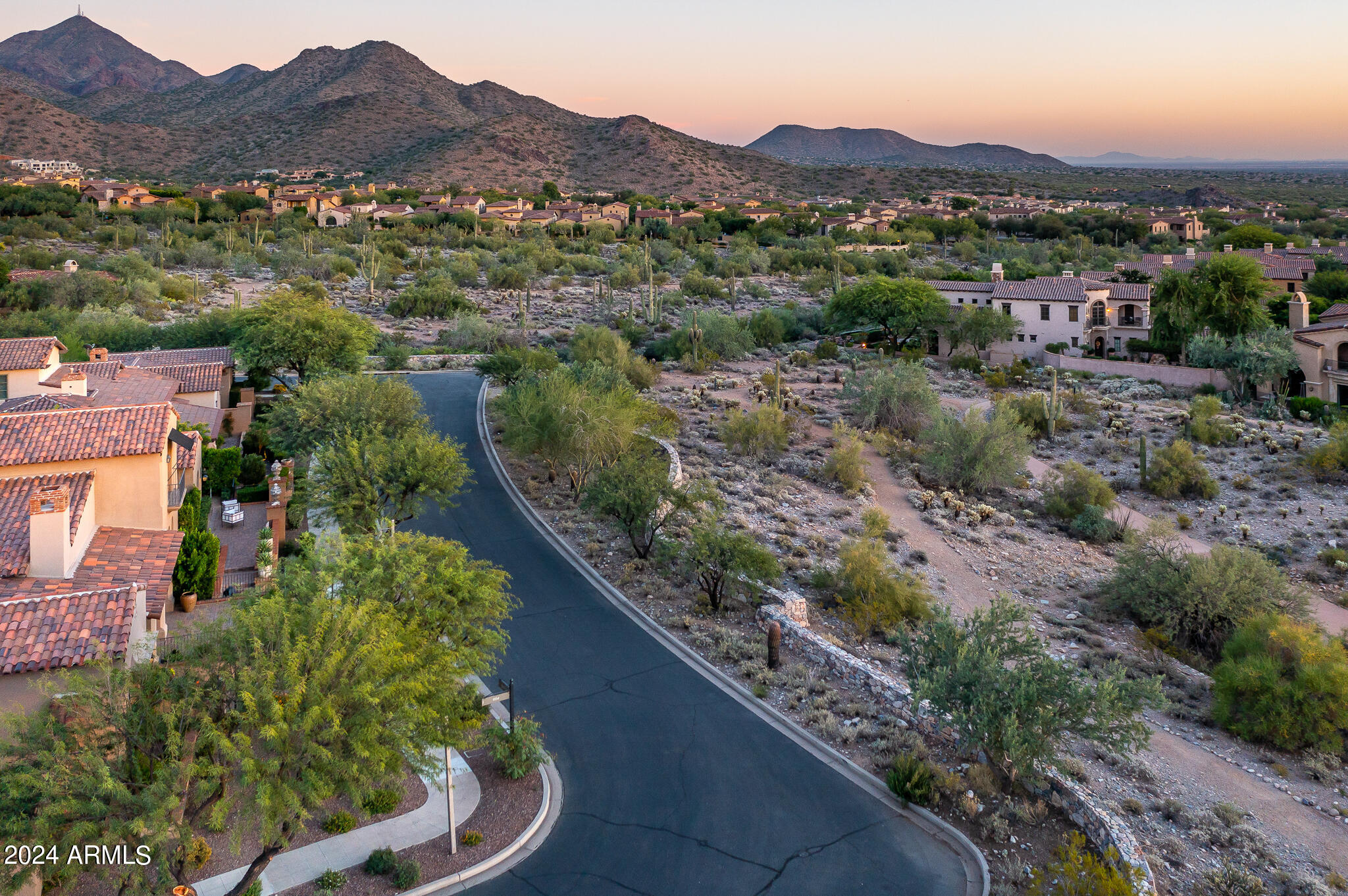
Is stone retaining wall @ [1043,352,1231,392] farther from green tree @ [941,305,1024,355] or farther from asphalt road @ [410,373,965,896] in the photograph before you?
asphalt road @ [410,373,965,896]

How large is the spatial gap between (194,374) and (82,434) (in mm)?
13162

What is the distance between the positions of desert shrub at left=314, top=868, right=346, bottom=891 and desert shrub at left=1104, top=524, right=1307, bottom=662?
17.4 meters

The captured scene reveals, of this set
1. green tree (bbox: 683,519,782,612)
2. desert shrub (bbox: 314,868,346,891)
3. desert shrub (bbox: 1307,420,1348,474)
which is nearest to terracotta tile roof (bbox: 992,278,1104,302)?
desert shrub (bbox: 1307,420,1348,474)

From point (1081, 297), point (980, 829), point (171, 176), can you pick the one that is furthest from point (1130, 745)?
point (171, 176)

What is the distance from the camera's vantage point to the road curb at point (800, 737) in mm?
11648

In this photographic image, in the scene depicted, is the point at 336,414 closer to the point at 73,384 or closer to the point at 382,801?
the point at 73,384

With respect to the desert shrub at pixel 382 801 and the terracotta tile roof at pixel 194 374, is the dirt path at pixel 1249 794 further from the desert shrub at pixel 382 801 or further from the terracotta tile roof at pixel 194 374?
the terracotta tile roof at pixel 194 374

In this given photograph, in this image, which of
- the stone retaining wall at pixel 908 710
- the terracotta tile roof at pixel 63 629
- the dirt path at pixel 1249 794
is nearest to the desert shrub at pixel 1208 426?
the dirt path at pixel 1249 794

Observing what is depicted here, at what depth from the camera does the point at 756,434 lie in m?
33.2

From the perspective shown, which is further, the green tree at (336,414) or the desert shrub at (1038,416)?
the desert shrub at (1038,416)

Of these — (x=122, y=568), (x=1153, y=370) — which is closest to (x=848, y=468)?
(x=122, y=568)

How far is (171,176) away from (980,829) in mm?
144430

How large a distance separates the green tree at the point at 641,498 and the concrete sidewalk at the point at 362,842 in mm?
9364

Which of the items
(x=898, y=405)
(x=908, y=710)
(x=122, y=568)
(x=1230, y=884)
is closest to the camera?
(x=1230, y=884)
